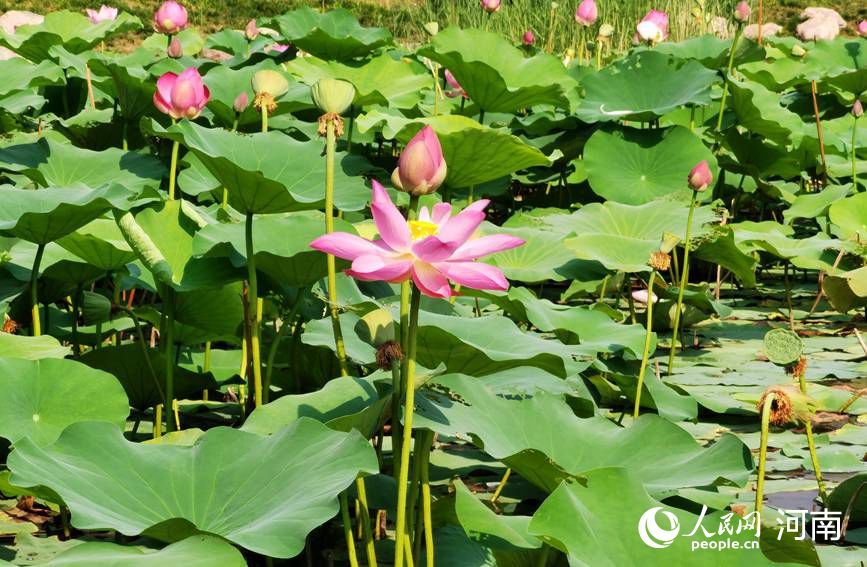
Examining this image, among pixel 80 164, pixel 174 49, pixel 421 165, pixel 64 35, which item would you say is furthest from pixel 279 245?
pixel 64 35

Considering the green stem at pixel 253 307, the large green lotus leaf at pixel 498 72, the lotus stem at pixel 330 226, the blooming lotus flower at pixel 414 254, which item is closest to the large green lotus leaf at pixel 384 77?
the large green lotus leaf at pixel 498 72

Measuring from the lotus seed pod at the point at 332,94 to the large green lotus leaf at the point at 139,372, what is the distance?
2.03 ft

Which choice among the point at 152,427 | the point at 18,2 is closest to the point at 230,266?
the point at 152,427

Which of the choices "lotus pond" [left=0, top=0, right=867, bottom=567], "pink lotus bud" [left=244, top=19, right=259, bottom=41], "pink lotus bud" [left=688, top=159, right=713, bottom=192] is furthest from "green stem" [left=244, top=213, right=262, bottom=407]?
"pink lotus bud" [left=244, top=19, right=259, bottom=41]

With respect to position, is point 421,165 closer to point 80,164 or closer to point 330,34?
point 80,164

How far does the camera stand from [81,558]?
1.01 m

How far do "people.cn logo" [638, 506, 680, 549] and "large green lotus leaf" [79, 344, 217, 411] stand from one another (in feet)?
3.37

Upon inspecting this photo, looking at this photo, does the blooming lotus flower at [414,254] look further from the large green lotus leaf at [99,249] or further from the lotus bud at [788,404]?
the large green lotus leaf at [99,249]

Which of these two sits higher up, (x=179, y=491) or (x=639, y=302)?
(x=179, y=491)

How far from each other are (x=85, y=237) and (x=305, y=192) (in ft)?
1.30

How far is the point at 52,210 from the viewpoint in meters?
1.62

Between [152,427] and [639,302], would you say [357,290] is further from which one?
[639,302]

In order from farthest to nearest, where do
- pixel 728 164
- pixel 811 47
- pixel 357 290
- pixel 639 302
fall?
pixel 811 47 < pixel 728 164 < pixel 639 302 < pixel 357 290

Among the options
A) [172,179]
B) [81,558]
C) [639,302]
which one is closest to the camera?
[81,558]
